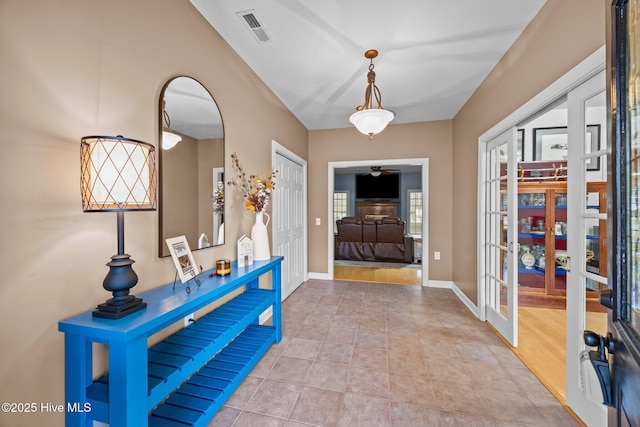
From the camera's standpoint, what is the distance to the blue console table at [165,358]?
93 centimetres

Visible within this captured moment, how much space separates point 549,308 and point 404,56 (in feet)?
11.2

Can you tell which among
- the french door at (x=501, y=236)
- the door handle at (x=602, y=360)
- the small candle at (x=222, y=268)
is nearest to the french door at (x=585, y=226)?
the french door at (x=501, y=236)

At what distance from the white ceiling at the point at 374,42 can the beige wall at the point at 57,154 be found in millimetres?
785

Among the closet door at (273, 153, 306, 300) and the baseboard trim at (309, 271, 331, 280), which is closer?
the closet door at (273, 153, 306, 300)

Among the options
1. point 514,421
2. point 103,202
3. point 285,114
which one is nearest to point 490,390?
point 514,421

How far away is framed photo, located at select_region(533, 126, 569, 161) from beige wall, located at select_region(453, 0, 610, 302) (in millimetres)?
1114

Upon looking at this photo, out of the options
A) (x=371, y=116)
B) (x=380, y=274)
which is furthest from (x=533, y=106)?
(x=380, y=274)

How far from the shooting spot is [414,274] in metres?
4.67

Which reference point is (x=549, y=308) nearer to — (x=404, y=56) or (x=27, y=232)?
(x=404, y=56)

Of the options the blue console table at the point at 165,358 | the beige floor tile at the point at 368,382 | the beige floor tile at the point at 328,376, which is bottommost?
the beige floor tile at the point at 368,382

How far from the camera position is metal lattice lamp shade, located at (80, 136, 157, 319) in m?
0.94

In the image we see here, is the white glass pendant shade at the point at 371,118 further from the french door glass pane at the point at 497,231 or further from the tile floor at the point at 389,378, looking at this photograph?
the tile floor at the point at 389,378

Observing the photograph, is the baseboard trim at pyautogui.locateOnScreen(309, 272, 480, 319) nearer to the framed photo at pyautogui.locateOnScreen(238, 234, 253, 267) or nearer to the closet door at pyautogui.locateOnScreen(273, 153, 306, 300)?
the closet door at pyautogui.locateOnScreen(273, 153, 306, 300)

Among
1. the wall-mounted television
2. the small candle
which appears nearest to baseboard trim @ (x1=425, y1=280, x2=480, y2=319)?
the small candle
